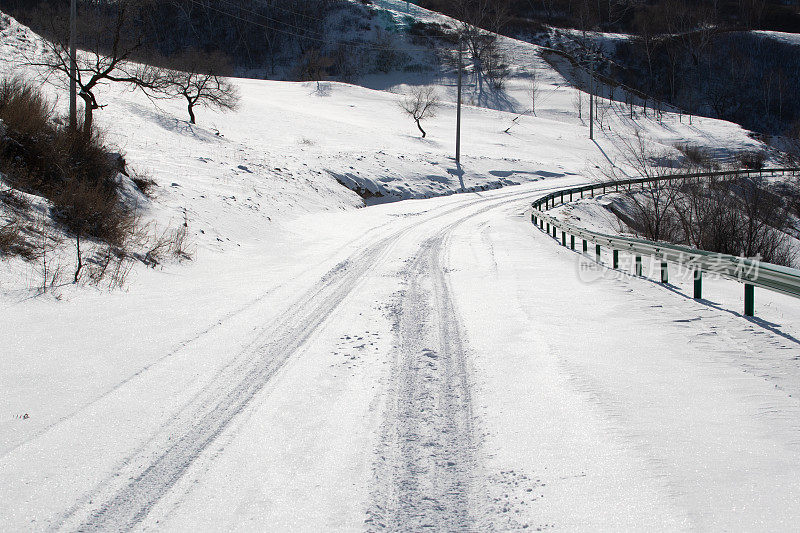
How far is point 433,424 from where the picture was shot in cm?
451

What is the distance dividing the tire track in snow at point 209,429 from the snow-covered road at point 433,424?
2cm

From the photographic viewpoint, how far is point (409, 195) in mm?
33062

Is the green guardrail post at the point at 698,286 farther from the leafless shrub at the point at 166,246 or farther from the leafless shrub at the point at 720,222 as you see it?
the leafless shrub at the point at 720,222

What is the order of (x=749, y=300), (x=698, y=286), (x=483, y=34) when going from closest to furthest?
(x=749, y=300) < (x=698, y=286) < (x=483, y=34)

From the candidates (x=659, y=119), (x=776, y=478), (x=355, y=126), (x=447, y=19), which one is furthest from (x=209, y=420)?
(x=447, y=19)

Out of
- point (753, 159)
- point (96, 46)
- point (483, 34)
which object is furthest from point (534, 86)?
point (96, 46)

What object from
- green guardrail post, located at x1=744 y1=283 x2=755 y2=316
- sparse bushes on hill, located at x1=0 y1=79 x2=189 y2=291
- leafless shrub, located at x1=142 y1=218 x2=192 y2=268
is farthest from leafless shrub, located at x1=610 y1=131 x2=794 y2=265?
sparse bushes on hill, located at x1=0 y1=79 x2=189 y2=291

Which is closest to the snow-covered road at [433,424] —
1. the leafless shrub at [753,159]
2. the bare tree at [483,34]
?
the leafless shrub at [753,159]

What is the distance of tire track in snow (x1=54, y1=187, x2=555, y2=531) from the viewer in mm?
3365

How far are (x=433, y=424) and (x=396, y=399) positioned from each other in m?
0.60

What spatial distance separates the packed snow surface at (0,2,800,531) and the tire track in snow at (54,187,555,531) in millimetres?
21

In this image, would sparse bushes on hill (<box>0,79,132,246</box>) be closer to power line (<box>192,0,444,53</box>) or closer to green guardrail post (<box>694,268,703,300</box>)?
green guardrail post (<box>694,268,703,300</box>)

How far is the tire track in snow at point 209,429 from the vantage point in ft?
11.0

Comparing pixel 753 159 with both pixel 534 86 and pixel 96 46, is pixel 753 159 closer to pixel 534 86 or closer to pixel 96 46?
pixel 534 86
